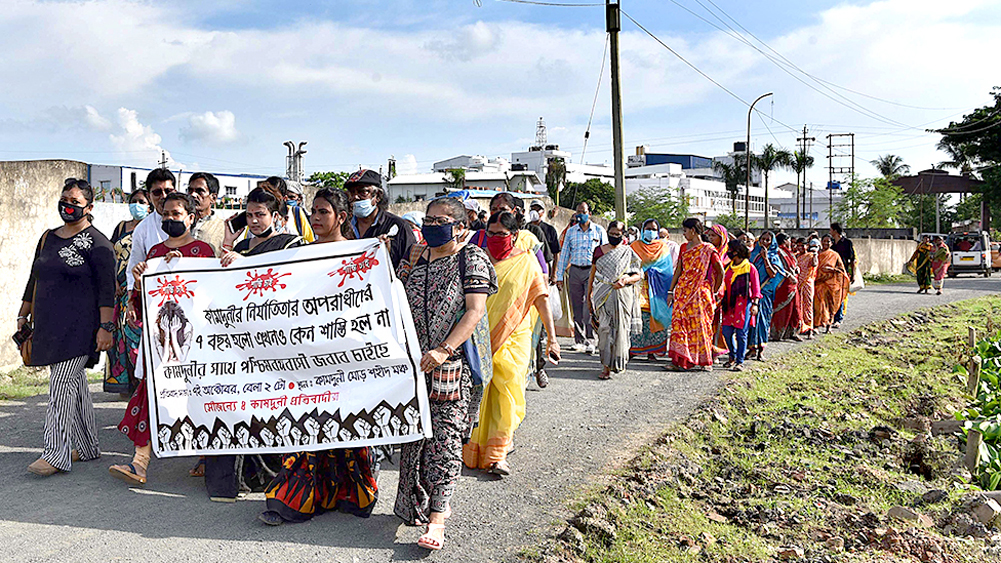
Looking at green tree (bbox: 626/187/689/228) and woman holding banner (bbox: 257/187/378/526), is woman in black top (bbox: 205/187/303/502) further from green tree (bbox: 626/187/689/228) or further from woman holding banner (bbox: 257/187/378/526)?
green tree (bbox: 626/187/689/228)

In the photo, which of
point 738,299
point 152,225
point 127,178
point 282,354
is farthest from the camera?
point 127,178

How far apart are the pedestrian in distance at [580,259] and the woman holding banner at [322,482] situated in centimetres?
647

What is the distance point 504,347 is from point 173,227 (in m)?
2.25

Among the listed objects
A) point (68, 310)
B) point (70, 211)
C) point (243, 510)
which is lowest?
point (243, 510)

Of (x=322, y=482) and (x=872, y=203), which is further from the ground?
(x=872, y=203)

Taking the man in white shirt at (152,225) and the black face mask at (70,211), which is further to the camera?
the man in white shirt at (152,225)

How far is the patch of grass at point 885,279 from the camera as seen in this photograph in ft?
98.5

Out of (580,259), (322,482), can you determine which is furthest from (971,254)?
(322,482)

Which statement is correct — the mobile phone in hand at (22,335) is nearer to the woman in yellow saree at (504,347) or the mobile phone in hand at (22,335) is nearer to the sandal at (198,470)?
the sandal at (198,470)

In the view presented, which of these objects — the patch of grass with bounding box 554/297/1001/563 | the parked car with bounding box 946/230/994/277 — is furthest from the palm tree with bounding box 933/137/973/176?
the patch of grass with bounding box 554/297/1001/563

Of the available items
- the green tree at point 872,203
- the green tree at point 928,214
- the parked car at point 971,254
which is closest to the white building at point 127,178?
the parked car at point 971,254

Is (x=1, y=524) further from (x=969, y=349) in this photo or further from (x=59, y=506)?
(x=969, y=349)

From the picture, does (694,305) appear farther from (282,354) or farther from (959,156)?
(959,156)

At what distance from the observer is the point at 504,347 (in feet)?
19.1
